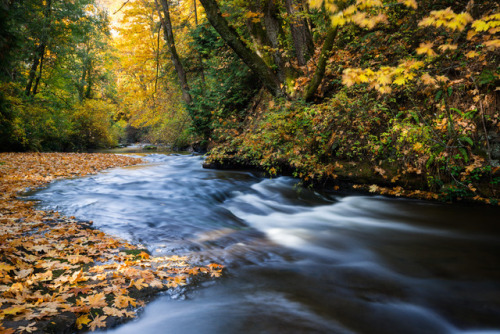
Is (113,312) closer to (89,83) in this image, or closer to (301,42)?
(301,42)

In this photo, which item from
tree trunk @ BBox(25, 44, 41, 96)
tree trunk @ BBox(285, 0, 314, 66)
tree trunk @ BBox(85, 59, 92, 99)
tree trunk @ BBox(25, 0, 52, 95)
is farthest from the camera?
tree trunk @ BBox(85, 59, 92, 99)

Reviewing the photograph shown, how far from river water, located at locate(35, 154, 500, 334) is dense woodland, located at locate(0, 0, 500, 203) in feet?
2.83

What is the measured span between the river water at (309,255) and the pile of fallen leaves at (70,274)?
0.26 m

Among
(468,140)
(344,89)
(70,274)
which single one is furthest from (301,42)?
(70,274)

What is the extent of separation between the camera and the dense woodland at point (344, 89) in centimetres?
522

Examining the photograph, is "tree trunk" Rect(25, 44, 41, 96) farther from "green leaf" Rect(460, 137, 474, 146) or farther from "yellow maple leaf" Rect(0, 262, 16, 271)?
"green leaf" Rect(460, 137, 474, 146)

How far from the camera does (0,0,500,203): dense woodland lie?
5.22 metres

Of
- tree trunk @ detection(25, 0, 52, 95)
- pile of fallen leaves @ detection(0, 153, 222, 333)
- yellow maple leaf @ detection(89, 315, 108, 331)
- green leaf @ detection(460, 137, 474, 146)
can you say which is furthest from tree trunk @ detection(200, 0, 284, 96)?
tree trunk @ detection(25, 0, 52, 95)

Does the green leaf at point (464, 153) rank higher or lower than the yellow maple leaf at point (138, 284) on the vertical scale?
higher

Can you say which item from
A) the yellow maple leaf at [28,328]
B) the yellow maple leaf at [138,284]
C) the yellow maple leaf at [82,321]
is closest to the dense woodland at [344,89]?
the yellow maple leaf at [138,284]

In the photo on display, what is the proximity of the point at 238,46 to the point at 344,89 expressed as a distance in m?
3.36

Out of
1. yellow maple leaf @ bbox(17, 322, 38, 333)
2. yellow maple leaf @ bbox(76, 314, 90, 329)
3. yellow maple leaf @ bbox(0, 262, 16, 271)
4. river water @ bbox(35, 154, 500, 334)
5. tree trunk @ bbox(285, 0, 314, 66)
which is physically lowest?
river water @ bbox(35, 154, 500, 334)

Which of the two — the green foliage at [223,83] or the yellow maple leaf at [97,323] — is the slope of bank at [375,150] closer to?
the green foliage at [223,83]

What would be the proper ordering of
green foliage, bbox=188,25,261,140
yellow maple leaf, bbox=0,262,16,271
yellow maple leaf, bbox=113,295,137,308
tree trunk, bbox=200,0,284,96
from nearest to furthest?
yellow maple leaf, bbox=113,295,137,308 → yellow maple leaf, bbox=0,262,16,271 → tree trunk, bbox=200,0,284,96 → green foliage, bbox=188,25,261,140
